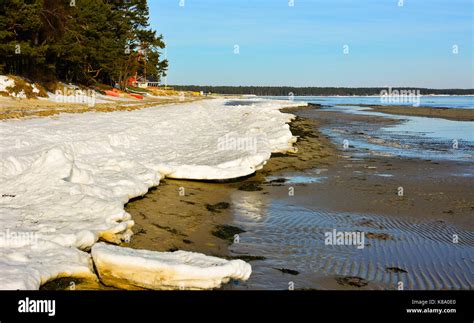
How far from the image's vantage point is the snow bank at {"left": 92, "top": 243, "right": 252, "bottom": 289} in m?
5.95

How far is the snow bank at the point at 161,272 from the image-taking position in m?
5.95

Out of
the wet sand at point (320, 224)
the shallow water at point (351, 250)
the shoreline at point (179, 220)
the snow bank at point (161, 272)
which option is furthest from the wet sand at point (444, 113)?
the snow bank at point (161, 272)

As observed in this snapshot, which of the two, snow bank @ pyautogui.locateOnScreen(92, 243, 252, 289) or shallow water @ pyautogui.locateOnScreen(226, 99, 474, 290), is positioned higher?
snow bank @ pyautogui.locateOnScreen(92, 243, 252, 289)

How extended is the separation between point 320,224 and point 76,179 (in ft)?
16.6

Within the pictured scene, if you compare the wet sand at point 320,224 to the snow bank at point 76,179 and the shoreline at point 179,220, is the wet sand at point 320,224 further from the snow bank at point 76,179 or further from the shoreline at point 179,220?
the snow bank at point 76,179

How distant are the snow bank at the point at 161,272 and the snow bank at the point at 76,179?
406mm

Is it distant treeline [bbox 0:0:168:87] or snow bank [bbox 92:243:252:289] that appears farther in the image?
distant treeline [bbox 0:0:168:87]

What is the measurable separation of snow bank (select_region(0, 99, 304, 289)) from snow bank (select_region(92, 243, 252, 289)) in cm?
41

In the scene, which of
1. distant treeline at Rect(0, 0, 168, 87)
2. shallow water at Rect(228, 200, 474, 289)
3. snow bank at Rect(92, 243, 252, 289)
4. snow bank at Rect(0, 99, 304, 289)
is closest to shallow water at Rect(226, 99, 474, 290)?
shallow water at Rect(228, 200, 474, 289)

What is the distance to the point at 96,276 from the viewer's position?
618 cm

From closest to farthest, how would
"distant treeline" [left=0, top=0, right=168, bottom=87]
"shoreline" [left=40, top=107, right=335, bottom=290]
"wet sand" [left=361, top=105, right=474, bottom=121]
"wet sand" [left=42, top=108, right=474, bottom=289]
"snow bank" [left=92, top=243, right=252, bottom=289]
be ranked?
"snow bank" [left=92, top=243, right=252, bottom=289]
"wet sand" [left=42, top=108, right=474, bottom=289]
"shoreline" [left=40, top=107, right=335, bottom=290]
"distant treeline" [left=0, top=0, right=168, bottom=87]
"wet sand" [left=361, top=105, right=474, bottom=121]

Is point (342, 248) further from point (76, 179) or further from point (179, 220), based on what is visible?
point (76, 179)

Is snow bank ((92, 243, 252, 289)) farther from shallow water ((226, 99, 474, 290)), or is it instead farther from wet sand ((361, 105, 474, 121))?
wet sand ((361, 105, 474, 121))

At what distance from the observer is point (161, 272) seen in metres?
5.99
